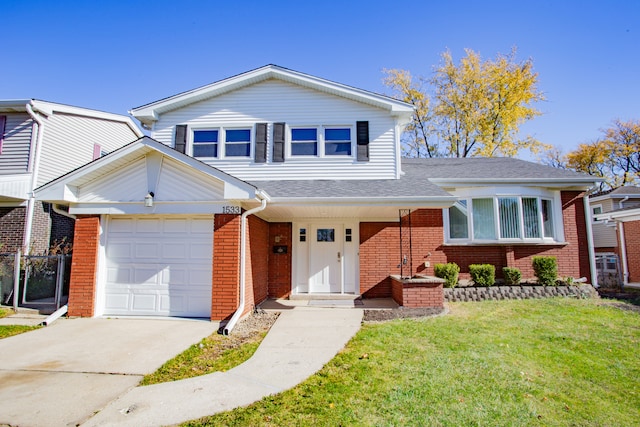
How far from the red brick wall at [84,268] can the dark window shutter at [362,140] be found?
6918 mm

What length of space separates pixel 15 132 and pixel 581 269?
18.7m

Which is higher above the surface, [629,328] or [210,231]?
[210,231]

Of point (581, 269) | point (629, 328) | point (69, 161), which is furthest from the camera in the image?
point (69, 161)

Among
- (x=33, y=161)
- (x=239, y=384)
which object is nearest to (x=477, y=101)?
(x=239, y=384)

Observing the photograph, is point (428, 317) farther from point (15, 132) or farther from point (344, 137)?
point (15, 132)

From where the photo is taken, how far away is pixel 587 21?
30.9ft

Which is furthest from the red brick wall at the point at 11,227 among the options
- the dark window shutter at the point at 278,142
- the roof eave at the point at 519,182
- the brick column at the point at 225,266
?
the roof eave at the point at 519,182

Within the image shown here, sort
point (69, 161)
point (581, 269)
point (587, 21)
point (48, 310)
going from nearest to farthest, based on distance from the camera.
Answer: point (48, 310), point (587, 21), point (581, 269), point (69, 161)

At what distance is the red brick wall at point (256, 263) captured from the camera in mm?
7843

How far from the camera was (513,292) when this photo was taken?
9477 mm

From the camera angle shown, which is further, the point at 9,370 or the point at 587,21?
the point at 587,21

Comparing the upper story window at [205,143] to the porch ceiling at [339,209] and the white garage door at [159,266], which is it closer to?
the porch ceiling at [339,209]

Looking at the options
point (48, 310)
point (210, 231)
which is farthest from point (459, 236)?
point (48, 310)

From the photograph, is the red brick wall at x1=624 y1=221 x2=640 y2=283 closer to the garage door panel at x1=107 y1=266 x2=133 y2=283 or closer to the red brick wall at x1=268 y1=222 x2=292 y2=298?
the red brick wall at x1=268 y1=222 x2=292 y2=298
